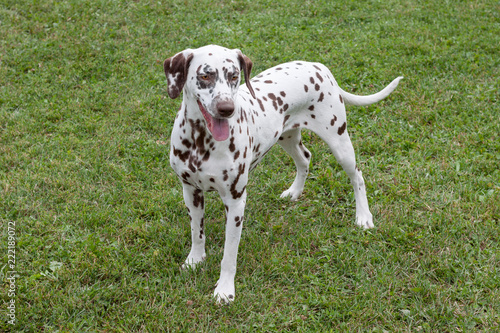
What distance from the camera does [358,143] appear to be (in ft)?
19.2

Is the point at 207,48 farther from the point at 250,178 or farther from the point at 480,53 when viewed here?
the point at 480,53

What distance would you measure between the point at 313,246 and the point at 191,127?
179 centimetres

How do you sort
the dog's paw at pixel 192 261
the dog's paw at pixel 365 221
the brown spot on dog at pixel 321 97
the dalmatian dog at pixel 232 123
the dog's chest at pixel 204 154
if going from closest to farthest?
the dalmatian dog at pixel 232 123 → the dog's chest at pixel 204 154 → the dog's paw at pixel 192 261 → the brown spot on dog at pixel 321 97 → the dog's paw at pixel 365 221

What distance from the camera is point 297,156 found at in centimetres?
488

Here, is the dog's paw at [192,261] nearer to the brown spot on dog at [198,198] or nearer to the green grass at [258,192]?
the green grass at [258,192]

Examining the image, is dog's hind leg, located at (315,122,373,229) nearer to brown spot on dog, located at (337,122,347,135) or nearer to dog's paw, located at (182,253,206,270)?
brown spot on dog, located at (337,122,347,135)

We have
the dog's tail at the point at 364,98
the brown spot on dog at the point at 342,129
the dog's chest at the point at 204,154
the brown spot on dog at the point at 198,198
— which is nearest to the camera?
the dog's chest at the point at 204,154

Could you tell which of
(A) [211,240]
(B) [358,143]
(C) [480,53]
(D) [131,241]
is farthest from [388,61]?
(D) [131,241]

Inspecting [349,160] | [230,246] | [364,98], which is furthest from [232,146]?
[364,98]

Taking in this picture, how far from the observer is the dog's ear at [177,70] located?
10.5 feet

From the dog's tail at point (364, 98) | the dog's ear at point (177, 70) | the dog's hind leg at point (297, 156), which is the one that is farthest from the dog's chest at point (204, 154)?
the dog's tail at point (364, 98)

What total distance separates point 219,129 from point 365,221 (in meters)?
2.10

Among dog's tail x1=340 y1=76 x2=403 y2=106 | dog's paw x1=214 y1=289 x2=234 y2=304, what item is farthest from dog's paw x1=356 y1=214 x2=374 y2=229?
dog's paw x1=214 y1=289 x2=234 y2=304

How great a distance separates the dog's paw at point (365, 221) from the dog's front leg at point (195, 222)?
5.20 ft
